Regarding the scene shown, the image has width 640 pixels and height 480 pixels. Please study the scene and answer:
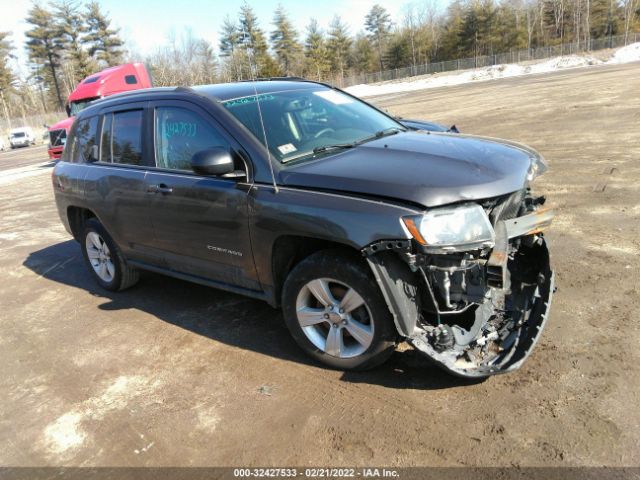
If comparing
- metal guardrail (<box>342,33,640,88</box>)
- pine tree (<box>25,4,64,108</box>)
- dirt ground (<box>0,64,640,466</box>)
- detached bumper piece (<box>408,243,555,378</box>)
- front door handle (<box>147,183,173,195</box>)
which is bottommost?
dirt ground (<box>0,64,640,466</box>)

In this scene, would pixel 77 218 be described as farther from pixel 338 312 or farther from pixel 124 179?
pixel 338 312

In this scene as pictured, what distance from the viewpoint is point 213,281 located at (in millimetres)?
4051

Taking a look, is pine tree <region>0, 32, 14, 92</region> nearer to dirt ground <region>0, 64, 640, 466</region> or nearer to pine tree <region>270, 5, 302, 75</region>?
pine tree <region>270, 5, 302, 75</region>

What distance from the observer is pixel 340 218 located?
296 cm

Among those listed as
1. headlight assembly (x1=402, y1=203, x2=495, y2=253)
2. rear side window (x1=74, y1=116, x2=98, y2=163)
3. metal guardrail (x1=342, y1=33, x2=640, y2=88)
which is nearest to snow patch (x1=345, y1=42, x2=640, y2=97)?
metal guardrail (x1=342, y1=33, x2=640, y2=88)

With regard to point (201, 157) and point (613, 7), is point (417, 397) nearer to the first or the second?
point (201, 157)

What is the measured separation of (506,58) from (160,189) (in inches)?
2929

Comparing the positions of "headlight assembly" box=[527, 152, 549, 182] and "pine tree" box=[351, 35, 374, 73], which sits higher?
"pine tree" box=[351, 35, 374, 73]

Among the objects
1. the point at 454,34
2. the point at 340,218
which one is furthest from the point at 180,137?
the point at 454,34

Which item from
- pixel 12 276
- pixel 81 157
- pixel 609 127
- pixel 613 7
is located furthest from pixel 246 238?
pixel 613 7

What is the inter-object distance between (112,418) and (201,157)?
184cm

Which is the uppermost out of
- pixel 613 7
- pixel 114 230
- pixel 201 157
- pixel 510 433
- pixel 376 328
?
pixel 613 7

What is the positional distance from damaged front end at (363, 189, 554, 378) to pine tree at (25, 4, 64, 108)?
71.7 m

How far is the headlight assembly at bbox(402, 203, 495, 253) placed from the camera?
2.73 metres
